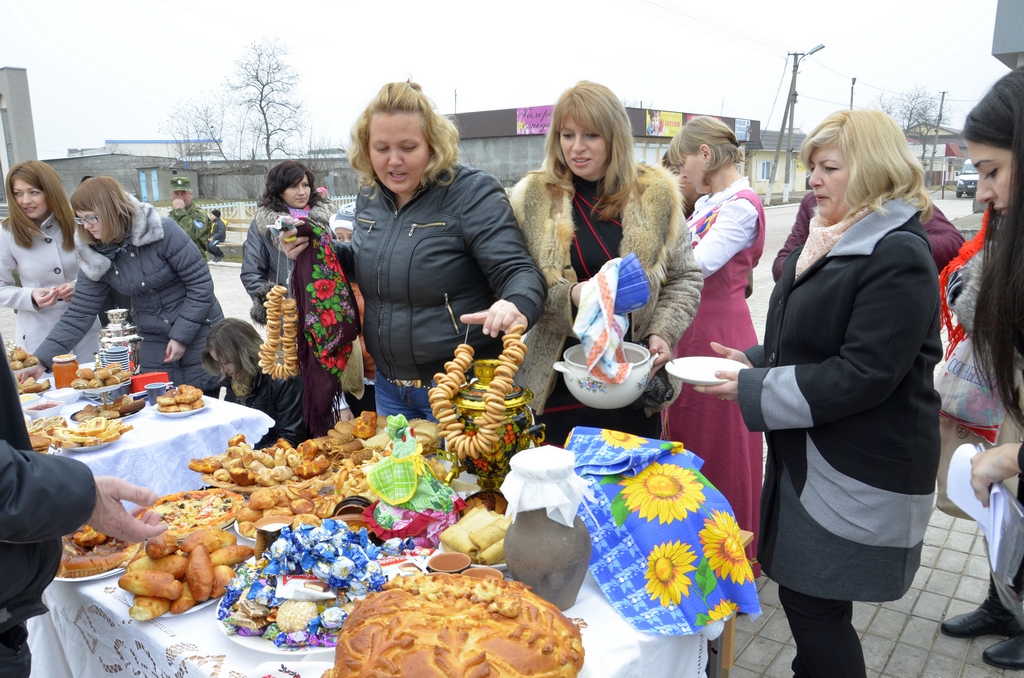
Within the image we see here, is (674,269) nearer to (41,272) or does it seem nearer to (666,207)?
(666,207)

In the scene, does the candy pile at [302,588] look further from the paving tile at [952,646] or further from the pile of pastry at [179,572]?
the paving tile at [952,646]

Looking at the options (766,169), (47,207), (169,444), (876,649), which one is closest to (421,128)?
(169,444)

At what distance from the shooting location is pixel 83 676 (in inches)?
70.0

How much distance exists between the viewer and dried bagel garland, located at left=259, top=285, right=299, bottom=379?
7.74ft

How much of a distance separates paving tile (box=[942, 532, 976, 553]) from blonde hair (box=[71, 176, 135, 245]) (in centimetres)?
474

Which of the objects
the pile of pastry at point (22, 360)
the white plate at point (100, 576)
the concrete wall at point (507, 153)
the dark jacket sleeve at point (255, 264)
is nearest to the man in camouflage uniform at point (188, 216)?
the dark jacket sleeve at point (255, 264)

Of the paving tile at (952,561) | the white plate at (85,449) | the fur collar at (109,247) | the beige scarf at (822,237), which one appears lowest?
the paving tile at (952,561)

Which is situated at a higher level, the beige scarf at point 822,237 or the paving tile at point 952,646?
the beige scarf at point 822,237

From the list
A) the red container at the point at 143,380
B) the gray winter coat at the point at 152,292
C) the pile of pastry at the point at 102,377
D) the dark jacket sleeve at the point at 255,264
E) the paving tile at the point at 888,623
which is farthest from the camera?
the dark jacket sleeve at the point at 255,264

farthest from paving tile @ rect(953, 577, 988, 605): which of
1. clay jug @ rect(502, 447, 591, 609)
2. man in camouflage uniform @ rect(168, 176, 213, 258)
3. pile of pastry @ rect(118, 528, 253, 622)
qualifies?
man in camouflage uniform @ rect(168, 176, 213, 258)

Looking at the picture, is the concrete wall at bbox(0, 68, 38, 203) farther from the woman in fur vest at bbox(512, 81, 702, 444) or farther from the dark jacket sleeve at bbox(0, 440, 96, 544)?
the dark jacket sleeve at bbox(0, 440, 96, 544)

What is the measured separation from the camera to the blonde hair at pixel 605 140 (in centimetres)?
233

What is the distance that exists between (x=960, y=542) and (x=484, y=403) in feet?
10.4

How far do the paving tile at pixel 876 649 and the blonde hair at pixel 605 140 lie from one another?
2004 mm
